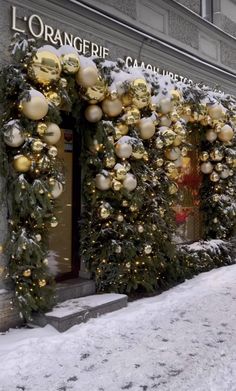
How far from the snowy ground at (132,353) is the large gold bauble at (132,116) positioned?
2.52 meters

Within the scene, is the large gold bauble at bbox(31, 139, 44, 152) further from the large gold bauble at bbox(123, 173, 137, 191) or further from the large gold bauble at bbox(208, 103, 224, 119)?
the large gold bauble at bbox(208, 103, 224, 119)

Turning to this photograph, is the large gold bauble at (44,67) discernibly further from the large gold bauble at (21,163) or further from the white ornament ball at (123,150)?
the white ornament ball at (123,150)

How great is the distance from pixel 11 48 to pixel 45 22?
85 cm

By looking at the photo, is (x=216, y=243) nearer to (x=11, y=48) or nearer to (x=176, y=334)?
(x=176, y=334)

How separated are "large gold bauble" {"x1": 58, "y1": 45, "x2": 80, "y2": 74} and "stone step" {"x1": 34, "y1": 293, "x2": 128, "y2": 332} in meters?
2.84

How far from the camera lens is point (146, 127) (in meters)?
6.88

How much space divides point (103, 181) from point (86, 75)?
55.2 inches

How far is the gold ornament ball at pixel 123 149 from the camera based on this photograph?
6473 millimetres

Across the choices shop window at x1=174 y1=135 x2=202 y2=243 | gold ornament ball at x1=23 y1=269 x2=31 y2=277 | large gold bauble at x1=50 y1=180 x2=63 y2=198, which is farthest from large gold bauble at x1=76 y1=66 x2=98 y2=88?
shop window at x1=174 y1=135 x2=202 y2=243

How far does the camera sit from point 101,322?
→ 5.57 m

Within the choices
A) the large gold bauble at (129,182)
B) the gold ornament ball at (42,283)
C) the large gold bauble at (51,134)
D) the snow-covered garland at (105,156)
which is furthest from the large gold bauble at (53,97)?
the gold ornament ball at (42,283)

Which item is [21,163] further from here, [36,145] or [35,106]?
[35,106]

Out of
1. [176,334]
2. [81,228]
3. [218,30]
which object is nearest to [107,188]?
[81,228]

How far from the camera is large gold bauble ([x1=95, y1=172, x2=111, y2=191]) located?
6391 millimetres
